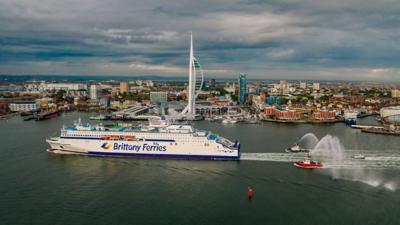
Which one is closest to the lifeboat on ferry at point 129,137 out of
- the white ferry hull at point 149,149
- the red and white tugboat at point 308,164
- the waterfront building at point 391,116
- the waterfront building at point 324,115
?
the white ferry hull at point 149,149

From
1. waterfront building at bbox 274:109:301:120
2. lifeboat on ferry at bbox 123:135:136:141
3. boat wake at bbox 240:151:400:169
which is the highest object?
lifeboat on ferry at bbox 123:135:136:141

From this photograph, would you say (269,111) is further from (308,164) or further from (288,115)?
(308,164)

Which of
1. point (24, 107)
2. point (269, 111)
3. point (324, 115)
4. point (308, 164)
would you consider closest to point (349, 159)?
point (308, 164)

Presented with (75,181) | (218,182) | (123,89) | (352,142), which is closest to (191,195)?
(218,182)

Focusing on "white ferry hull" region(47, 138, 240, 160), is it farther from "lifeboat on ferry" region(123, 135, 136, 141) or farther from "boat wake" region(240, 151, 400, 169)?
"boat wake" region(240, 151, 400, 169)

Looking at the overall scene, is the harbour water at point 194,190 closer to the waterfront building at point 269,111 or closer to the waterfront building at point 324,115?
the waterfront building at point 324,115

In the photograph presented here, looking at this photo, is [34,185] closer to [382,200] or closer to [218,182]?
[218,182]

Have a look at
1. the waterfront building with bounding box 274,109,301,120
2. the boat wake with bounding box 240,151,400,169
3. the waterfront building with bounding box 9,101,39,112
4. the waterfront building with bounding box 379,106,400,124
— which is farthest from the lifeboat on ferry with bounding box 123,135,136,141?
the waterfront building with bounding box 9,101,39,112
